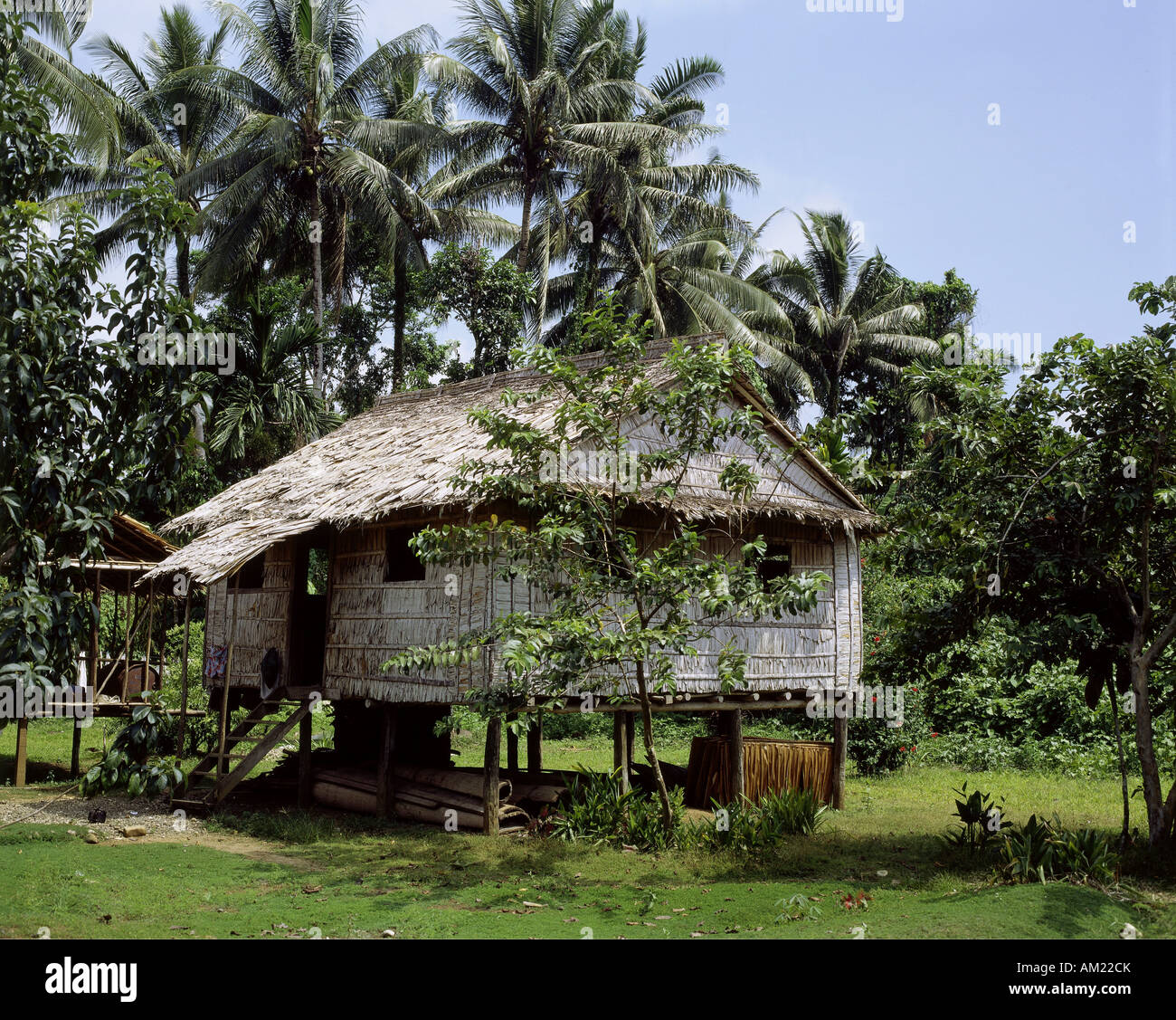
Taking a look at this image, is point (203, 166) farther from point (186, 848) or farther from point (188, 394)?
point (188, 394)

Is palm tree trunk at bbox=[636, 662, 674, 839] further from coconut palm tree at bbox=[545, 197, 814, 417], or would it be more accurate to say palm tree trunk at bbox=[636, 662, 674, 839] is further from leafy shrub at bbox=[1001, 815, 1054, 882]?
coconut palm tree at bbox=[545, 197, 814, 417]

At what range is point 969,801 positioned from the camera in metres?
10.9

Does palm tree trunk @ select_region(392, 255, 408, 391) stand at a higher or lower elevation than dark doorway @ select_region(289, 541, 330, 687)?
higher

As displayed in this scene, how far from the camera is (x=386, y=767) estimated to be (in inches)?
553

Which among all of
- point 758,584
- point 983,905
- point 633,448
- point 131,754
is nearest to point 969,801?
point 983,905

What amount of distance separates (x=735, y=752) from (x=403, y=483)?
5.79 m

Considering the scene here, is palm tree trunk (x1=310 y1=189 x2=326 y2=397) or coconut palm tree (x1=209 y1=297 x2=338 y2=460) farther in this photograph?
palm tree trunk (x1=310 y1=189 x2=326 y2=397)

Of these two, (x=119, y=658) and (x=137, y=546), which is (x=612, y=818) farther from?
(x=119, y=658)

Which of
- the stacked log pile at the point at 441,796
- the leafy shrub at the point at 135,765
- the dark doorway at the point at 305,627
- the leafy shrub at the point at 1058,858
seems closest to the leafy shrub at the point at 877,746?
the stacked log pile at the point at 441,796

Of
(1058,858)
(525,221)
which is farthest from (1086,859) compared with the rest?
(525,221)

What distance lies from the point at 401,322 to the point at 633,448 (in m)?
16.0

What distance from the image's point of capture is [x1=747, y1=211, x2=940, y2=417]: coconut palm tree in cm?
3262

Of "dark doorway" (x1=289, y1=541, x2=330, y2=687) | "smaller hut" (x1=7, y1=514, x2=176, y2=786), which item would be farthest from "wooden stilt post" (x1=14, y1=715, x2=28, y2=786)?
"dark doorway" (x1=289, y1=541, x2=330, y2=687)

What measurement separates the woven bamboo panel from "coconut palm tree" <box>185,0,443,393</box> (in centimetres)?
1247
